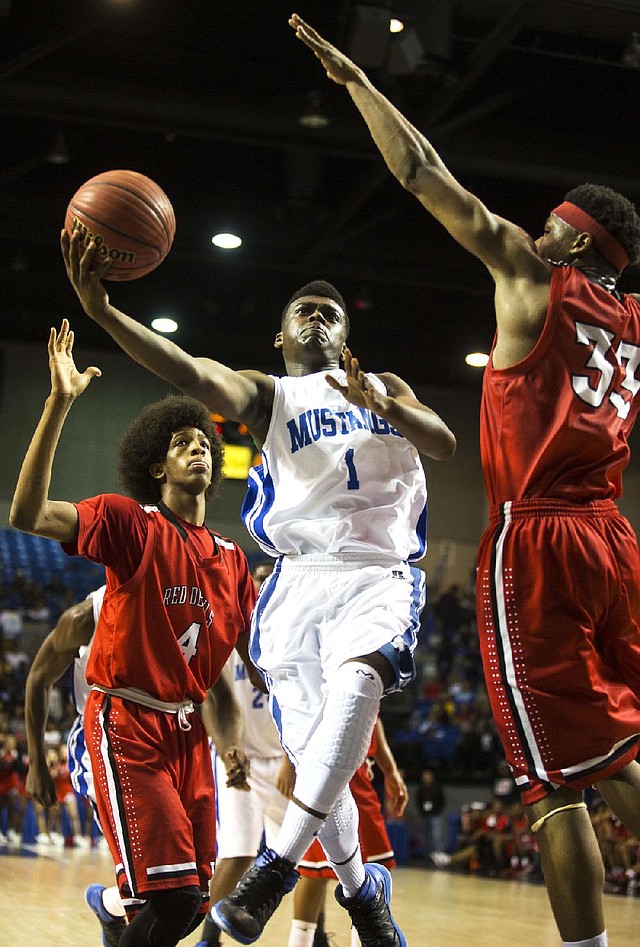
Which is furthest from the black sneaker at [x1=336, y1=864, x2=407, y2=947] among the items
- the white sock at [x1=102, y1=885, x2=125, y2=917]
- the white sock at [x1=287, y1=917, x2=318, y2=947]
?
the white sock at [x1=287, y1=917, x2=318, y2=947]

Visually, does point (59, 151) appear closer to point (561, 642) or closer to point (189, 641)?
point (189, 641)

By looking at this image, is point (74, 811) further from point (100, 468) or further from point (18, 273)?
point (18, 273)

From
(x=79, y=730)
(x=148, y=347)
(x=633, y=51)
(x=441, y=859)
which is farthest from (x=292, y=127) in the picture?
(x=441, y=859)

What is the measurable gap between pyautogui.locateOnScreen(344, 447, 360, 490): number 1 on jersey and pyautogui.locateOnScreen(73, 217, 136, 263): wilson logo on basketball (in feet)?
3.39

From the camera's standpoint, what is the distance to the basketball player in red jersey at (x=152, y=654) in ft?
12.7

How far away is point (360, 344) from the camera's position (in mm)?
16062

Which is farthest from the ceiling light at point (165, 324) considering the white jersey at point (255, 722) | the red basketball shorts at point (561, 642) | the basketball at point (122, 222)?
the red basketball shorts at point (561, 642)

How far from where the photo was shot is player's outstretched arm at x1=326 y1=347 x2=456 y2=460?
3.56 metres

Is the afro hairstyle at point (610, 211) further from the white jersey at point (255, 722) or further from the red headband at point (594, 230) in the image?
the white jersey at point (255, 722)

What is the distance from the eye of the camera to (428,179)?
11.2 ft

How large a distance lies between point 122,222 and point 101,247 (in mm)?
147

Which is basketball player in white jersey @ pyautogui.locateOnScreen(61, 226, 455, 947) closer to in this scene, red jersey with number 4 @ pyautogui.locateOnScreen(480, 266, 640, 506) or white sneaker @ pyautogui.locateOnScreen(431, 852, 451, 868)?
red jersey with number 4 @ pyautogui.locateOnScreen(480, 266, 640, 506)

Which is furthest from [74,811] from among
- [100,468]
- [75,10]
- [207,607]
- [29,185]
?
[207,607]

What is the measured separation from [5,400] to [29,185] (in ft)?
19.4
